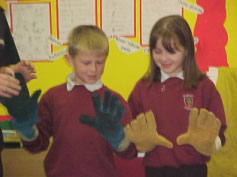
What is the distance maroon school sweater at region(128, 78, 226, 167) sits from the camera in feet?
3.51

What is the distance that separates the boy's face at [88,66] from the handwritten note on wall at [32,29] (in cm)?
100

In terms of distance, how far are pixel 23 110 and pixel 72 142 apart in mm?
221

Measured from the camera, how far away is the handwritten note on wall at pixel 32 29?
2033mm

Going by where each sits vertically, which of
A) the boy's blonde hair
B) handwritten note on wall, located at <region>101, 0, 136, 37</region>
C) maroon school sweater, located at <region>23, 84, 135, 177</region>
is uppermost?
handwritten note on wall, located at <region>101, 0, 136, 37</region>

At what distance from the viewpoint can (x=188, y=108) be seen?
108 cm

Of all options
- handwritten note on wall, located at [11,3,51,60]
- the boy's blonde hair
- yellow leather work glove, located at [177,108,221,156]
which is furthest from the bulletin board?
yellow leather work glove, located at [177,108,221,156]

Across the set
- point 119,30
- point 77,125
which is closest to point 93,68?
point 77,125

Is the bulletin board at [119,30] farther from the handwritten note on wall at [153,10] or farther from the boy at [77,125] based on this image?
the boy at [77,125]

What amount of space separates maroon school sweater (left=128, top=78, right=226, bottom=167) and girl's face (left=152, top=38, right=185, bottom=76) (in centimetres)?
7

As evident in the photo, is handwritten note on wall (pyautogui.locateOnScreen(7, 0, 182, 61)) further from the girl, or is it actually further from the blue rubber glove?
the blue rubber glove

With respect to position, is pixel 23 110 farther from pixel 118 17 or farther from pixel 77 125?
pixel 118 17

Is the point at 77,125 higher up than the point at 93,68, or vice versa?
the point at 93,68

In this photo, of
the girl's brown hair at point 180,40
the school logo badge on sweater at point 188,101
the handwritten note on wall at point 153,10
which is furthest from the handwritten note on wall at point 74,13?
the school logo badge on sweater at point 188,101

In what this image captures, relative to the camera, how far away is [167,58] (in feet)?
3.49
